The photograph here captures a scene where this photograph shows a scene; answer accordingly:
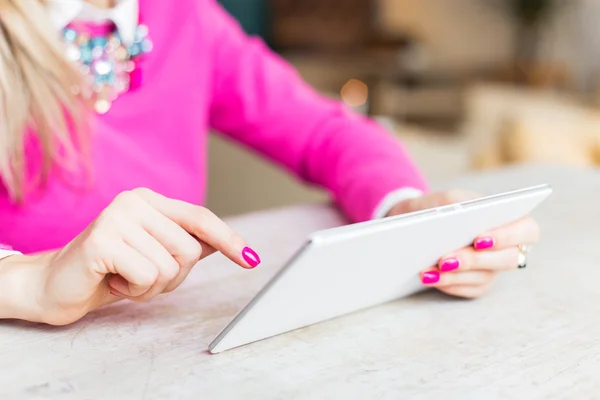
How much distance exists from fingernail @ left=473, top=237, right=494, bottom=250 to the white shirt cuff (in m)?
0.15

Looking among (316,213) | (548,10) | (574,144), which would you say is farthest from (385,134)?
(548,10)

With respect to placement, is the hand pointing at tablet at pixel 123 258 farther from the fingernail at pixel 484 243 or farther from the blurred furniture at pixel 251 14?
the blurred furniture at pixel 251 14

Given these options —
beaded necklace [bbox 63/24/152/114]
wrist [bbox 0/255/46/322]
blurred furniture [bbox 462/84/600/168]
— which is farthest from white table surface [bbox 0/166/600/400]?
blurred furniture [bbox 462/84/600/168]

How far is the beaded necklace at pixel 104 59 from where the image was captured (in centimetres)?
74

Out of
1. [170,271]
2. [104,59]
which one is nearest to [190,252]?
[170,271]

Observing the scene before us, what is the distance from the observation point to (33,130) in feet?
2.31

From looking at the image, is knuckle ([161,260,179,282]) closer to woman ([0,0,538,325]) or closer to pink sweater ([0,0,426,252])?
woman ([0,0,538,325])

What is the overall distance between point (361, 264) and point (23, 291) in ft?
0.73

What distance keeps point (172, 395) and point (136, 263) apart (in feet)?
0.29

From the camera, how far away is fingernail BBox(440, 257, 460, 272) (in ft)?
1.73

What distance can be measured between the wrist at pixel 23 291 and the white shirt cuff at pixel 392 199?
337mm

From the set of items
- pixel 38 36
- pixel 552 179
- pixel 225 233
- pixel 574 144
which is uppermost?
pixel 38 36

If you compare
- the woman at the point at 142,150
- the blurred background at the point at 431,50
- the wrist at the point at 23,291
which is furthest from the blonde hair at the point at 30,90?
the blurred background at the point at 431,50

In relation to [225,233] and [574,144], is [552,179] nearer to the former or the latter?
[225,233]
